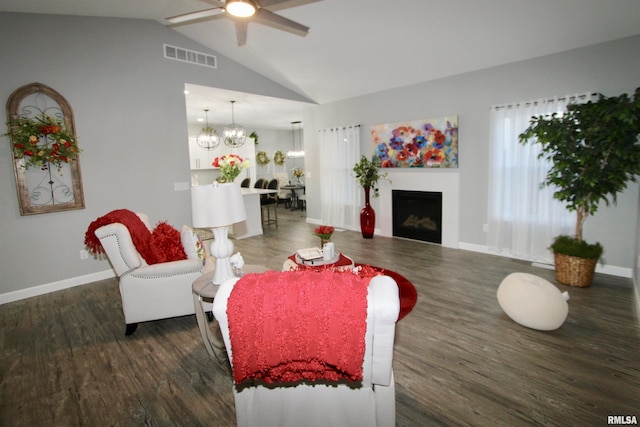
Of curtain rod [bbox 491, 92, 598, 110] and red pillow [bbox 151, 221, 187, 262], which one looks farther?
curtain rod [bbox 491, 92, 598, 110]

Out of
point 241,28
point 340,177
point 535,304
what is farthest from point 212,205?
point 340,177

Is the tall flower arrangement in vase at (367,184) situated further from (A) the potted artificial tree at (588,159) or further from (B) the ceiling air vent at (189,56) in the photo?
(B) the ceiling air vent at (189,56)

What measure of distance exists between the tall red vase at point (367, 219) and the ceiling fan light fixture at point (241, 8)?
3715mm

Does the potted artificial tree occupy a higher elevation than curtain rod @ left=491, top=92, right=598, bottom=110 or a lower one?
lower

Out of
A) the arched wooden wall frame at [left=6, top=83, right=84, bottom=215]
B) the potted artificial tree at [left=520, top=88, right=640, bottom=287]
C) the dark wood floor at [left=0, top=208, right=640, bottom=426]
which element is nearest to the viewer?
the dark wood floor at [left=0, top=208, right=640, bottom=426]

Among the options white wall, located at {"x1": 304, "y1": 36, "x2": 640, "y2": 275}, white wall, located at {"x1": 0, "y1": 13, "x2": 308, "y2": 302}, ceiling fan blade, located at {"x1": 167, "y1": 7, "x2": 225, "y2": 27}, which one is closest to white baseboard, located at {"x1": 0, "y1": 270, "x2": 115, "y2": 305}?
white wall, located at {"x1": 0, "y1": 13, "x2": 308, "y2": 302}

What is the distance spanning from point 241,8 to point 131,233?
206 cm

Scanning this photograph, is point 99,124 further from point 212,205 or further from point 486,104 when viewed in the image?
point 486,104

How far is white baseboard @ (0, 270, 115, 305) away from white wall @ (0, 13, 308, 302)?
2 centimetres

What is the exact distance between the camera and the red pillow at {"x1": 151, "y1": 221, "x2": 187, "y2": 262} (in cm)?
293

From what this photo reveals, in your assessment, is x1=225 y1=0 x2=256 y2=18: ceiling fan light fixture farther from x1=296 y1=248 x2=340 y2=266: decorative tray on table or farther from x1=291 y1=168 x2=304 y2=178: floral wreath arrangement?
x1=291 y1=168 x2=304 y2=178: floral wreath arrangement

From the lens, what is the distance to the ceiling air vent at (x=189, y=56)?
15.5 ft

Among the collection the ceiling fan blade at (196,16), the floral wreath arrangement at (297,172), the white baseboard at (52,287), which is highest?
the ceiling fan blade at (196,16)

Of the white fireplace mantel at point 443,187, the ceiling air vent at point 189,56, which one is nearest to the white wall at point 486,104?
the white fireplace mantel at point 443,187
